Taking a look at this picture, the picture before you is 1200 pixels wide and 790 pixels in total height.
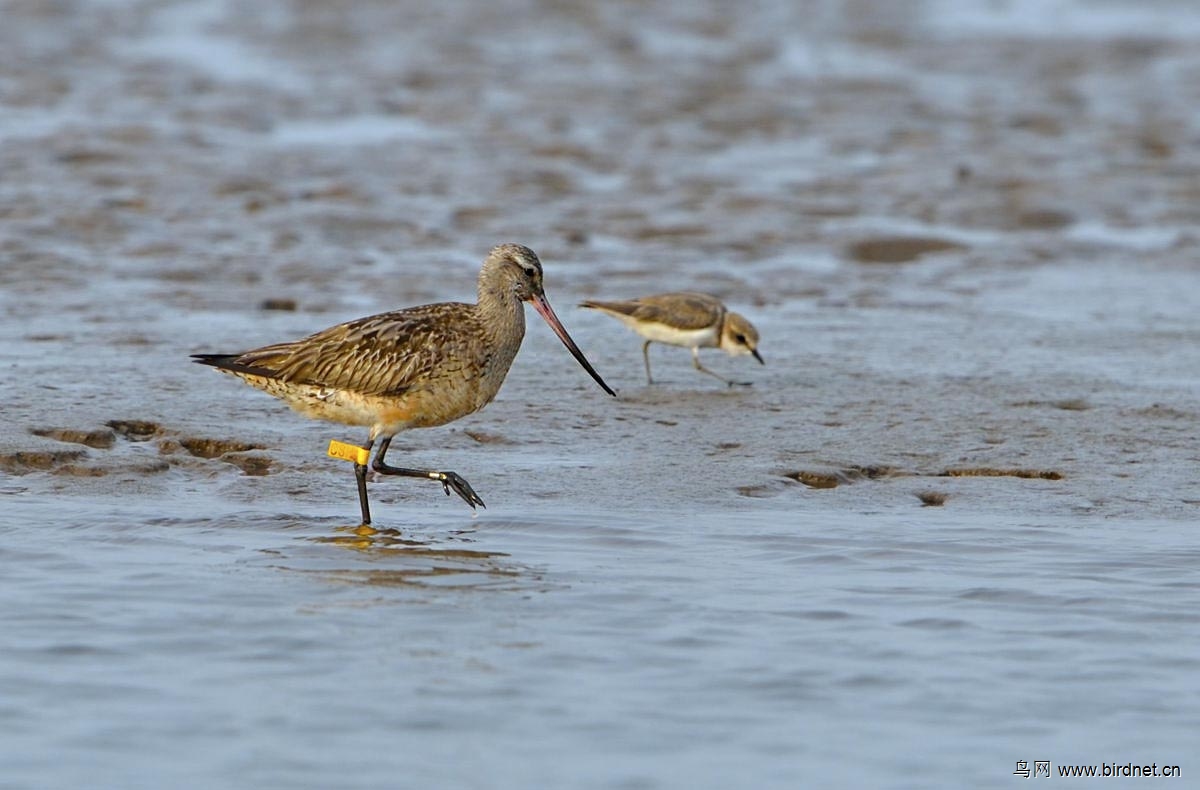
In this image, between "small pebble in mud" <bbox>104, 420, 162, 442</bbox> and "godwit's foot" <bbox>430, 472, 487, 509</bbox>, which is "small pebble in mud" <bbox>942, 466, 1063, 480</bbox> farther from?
"small pebble in mud" <bbox>104, 420, 162, 442</bbox>

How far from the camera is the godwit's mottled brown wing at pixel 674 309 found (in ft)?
35.7

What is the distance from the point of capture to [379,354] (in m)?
7.88

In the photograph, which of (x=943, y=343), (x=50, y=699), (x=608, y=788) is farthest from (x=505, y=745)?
(x=943, y=343)

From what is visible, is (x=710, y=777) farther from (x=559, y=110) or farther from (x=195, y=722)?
(x=559, y=110)

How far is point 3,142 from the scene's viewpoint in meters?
16.0

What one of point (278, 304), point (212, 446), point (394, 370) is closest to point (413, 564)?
point (394, 370)

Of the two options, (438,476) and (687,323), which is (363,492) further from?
(687,323)

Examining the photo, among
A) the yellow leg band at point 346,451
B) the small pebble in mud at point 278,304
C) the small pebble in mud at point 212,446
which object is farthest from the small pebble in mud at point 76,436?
the small pebble in mud at point 278,304

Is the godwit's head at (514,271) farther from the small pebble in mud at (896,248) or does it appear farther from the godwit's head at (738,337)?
the small pebble in mud at (896,248)

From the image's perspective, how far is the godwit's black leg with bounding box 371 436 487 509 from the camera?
25.3 ft

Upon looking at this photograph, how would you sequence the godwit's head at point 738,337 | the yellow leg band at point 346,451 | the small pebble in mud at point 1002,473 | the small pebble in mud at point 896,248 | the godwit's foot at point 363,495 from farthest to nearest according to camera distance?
the small pebble in mud at point 896,248 < the godwit's head at point 738,337 < the small pebble in mud at point 1002,473 < the yellow leg band at point 346,451 < the godwit's foot at point 363,495

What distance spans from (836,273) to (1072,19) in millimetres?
12834

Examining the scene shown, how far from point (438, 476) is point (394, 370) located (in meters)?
0.45

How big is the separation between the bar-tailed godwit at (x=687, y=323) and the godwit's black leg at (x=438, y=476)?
290cm
